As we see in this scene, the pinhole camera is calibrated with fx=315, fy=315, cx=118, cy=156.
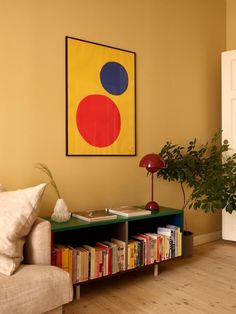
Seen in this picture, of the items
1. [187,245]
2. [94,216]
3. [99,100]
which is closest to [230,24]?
[99,100]

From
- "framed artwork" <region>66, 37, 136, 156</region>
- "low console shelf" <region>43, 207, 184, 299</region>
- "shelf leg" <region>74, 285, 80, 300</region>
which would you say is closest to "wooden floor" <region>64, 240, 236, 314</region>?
"shelf leg" <region>74, 285, 80, 300</region>

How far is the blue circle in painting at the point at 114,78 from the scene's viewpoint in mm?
2658

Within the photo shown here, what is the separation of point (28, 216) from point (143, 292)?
3.62 ft

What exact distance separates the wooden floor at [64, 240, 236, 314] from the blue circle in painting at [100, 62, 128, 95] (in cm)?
156

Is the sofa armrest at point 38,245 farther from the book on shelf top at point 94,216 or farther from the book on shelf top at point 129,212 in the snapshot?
the book on shelf top at point 129,212

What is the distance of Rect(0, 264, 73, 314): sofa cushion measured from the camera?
1348 mm

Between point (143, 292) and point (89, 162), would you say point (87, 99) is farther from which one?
point (143, 292)

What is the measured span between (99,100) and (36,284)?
1606 millimetres

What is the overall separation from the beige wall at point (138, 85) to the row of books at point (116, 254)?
1.44 ft

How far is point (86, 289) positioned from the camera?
229cm

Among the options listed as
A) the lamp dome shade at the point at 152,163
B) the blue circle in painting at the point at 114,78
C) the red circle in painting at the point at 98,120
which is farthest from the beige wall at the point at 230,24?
the lamp dome shade at the point at 152,163

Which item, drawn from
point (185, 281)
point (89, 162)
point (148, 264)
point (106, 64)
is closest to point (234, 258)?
point (185, 281)

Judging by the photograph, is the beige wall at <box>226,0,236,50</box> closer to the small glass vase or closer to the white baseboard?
the white baseboard

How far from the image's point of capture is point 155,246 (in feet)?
8.09
